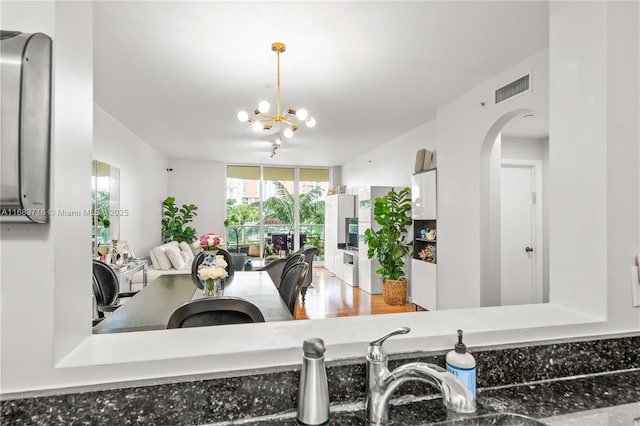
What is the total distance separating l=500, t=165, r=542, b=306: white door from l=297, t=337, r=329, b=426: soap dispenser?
4718 mm

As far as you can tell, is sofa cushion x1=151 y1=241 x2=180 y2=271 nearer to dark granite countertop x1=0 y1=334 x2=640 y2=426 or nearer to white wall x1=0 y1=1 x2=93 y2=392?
white wall x1=0 y1=1 x2=93 y2=392

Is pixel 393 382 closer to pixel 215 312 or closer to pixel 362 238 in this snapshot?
pixel 215 312

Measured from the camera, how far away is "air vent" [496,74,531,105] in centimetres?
291

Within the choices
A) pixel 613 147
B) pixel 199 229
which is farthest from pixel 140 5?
pixel 199 229

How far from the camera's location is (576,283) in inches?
45.7

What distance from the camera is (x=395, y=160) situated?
5.88 metres

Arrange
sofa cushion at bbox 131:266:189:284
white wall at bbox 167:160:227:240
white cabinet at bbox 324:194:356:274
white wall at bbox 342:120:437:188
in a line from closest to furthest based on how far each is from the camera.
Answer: sofa cushion at bbox 131:266:189:284 → white wall at bbox 342:120:437:188 → white cabinet at bbox 324:194:356:274 → white wall at bbox 167:160:227:240

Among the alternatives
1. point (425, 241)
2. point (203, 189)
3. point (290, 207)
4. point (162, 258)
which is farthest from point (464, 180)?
point (203, 189)

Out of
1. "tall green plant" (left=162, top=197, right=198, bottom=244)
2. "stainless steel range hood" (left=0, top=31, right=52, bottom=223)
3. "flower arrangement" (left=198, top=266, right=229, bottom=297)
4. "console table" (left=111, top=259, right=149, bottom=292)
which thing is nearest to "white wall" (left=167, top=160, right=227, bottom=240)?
"tall green plant" (left=162, top=197, right=198, bottom=244)

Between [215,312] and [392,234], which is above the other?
[392,234]

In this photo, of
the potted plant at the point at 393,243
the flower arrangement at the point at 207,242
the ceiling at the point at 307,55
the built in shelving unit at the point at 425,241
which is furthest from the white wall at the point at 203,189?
the flower arrangement at the point at 207,242

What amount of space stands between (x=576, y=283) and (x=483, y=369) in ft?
1.68

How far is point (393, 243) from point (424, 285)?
0.81 metres

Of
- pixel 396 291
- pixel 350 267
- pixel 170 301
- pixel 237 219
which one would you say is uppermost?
pixel 237 219
